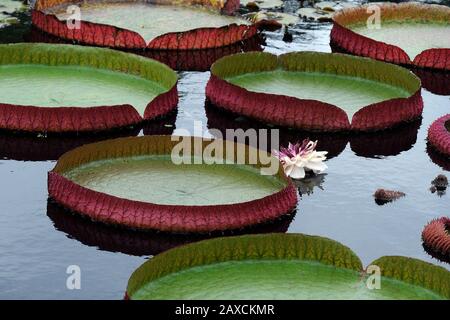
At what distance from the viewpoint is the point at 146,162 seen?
9.28 metres

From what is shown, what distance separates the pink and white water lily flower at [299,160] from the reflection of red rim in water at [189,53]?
2.86 metres

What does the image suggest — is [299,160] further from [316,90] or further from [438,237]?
[316,90]

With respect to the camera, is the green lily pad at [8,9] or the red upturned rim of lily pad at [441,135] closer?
the red upturned rim of lily pad at [441,135]

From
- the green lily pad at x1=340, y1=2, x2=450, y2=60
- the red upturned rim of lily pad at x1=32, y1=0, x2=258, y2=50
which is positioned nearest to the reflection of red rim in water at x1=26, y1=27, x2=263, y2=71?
the red upturned rim of lily pad at x1=32, y1=0, x2=258, y2=50

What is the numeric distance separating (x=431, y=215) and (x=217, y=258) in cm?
199

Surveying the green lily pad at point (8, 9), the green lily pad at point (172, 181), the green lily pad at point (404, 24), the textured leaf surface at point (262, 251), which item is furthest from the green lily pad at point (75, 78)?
the textured leaf surface at point (262, 251)

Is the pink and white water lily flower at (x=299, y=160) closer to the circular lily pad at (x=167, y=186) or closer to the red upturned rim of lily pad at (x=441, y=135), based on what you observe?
the circular lily pad at (x=167, y=186)

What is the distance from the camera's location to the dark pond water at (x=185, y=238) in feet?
25.5

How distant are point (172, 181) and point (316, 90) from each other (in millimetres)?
2733

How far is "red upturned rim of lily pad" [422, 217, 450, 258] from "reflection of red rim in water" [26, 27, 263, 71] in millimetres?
4151

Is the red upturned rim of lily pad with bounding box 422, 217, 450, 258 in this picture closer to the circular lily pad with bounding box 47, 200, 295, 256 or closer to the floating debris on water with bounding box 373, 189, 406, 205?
the floating debris on water with bounding box 373, 189, 406, 205

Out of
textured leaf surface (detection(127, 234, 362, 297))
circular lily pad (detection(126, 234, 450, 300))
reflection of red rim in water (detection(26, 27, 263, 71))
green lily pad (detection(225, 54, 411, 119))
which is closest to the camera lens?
circular lily pad (detection(126, 234, 450, 300))

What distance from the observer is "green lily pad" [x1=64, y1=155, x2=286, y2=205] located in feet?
28.6

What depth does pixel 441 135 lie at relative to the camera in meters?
10.3
